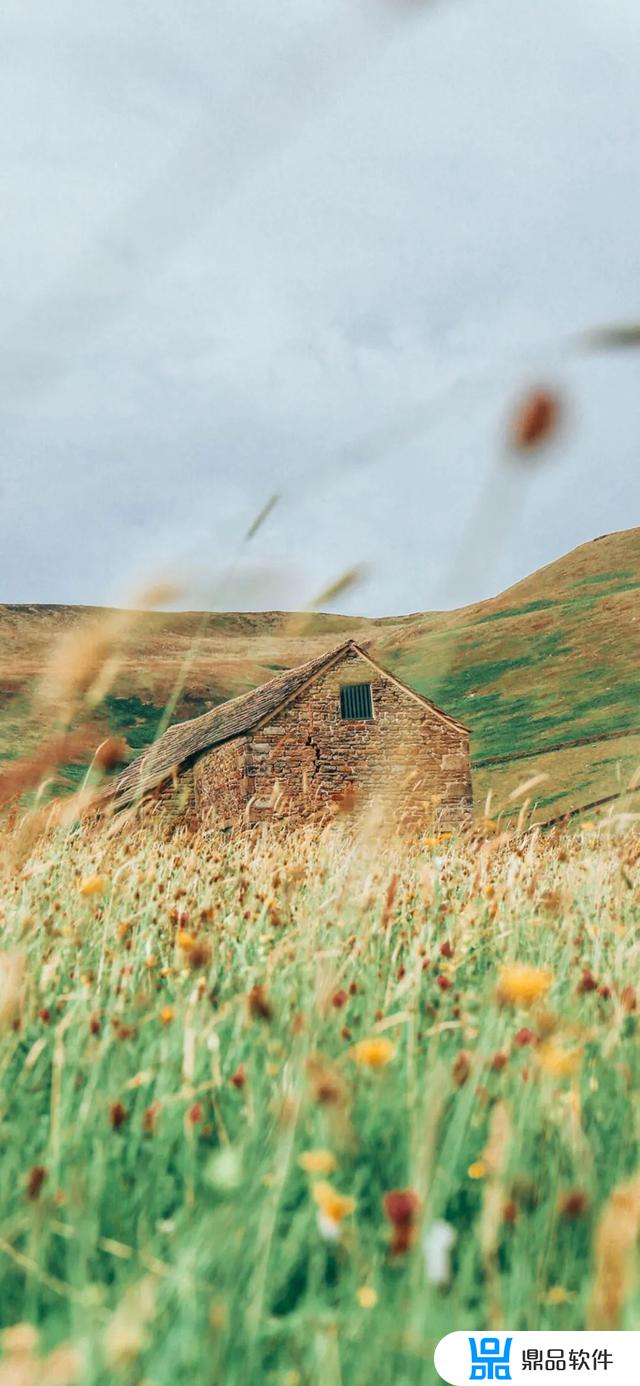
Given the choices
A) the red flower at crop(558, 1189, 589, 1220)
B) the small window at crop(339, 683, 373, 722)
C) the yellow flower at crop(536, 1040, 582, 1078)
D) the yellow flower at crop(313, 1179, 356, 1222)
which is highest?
the small window at crop(339, 683, 373, 722)

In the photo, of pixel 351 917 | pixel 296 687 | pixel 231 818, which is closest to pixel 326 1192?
pixel 351 917

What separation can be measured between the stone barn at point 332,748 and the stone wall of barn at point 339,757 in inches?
1.3

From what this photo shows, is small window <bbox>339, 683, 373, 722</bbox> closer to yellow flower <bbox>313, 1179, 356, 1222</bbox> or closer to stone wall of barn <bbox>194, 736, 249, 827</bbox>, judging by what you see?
stone wall of barn <bbox>194, 736, 249, 827</bbox>

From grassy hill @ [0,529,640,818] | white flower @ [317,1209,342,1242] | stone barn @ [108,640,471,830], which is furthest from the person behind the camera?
grassy hill @ [0,529,640,818]

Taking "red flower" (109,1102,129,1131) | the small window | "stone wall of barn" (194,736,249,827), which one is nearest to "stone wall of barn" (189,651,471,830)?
"stone wall of barn" (194,736,249,827)

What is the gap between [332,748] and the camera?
1336 inches

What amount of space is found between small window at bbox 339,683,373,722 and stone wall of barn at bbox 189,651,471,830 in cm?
17

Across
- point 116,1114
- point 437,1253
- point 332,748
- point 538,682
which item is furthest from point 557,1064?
point 538,682

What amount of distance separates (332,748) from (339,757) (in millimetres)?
373

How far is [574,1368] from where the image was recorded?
65.3 inches

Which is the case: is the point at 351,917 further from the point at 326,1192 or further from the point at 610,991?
the point at 326,1192

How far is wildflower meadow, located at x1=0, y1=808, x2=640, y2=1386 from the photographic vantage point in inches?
61.2

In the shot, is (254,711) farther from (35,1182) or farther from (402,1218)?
(402,1218)

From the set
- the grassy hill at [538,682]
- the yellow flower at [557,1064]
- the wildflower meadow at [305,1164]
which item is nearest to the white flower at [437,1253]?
the wildflower meadow at [305,1164]
